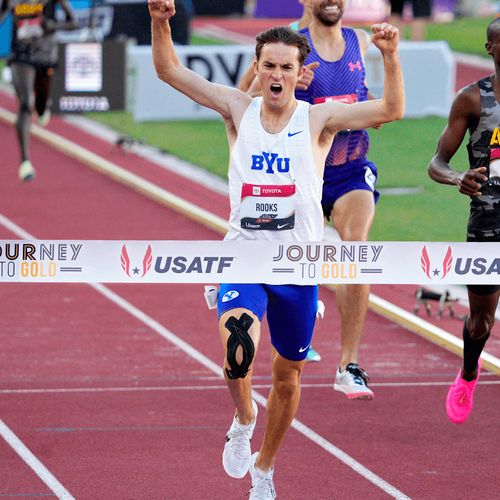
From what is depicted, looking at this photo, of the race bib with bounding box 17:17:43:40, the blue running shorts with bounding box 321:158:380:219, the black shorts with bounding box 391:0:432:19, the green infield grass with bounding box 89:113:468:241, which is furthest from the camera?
the black shorts with bounding box 391:0:432:19

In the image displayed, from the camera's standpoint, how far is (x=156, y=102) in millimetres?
22688

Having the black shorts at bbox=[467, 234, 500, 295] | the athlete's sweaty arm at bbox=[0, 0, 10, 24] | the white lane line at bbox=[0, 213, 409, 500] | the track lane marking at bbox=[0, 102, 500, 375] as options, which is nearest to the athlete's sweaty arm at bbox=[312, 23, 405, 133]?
the black shorts at bbox=[467, 234, 500, 295]

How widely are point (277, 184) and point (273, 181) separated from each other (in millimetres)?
25

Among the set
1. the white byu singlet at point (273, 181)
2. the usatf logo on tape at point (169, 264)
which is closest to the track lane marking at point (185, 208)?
the white byu singlet at point (273, 181)

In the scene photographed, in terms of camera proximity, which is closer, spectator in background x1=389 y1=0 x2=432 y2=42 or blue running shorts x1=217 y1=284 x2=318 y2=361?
blue running shorts x1=217 y1=284 x2=318 y2=361

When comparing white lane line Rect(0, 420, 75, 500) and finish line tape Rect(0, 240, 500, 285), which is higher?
finish line tape Rect(0, 240, 500, 285)

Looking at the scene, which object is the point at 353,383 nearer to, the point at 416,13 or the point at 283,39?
the point at 283,39

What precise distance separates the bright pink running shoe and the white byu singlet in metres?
1.81

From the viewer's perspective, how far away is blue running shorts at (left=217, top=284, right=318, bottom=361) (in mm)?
7484

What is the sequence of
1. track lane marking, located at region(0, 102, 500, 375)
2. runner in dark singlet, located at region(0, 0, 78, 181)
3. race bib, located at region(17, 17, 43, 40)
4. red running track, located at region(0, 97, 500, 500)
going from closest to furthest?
red running track, located at region(0, 97, 500, 500) < track lane marking, located at region(0, 102, 500, 375) < runner in dark singlet, located at region(0, 0, 78, 181) < race bib, located at region(17, 17, 43, 40)

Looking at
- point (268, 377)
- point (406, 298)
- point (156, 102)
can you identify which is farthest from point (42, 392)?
point (156, 102)

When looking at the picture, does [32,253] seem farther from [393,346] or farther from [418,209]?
[418,209]

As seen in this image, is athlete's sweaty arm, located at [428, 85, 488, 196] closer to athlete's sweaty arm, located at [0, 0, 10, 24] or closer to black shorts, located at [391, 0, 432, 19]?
athlete's sweaty arm, located at [0, 0, 10, 24]

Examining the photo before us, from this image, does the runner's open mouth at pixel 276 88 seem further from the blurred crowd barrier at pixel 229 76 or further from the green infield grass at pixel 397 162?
the blurred crowd barrier at pixel 229 76
